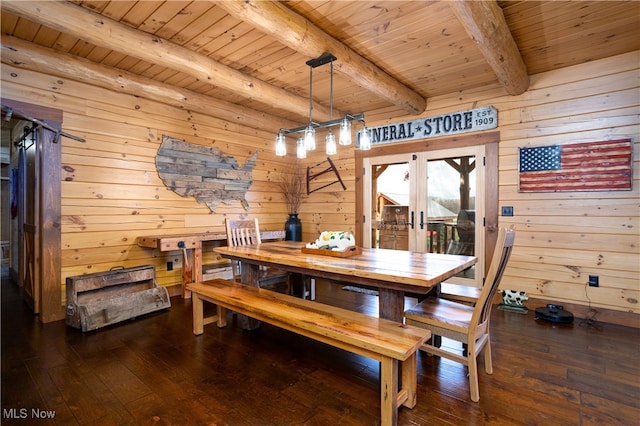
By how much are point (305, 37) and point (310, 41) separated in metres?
0.06

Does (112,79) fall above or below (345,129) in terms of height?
above

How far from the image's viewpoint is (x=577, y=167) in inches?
128

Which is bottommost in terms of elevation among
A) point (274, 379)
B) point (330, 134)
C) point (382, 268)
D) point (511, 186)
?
point (274, 379)

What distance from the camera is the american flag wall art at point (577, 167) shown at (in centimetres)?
306

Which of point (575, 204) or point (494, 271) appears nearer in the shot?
point (494, 271)

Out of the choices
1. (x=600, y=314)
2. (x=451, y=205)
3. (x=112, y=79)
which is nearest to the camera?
(x=600, y=314)

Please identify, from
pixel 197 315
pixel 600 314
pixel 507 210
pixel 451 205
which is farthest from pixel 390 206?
pixel 197 315

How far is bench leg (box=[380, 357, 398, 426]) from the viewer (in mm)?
1594

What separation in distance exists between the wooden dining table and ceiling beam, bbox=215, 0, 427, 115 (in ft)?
5.55

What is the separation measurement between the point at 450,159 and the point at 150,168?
12.5 ft

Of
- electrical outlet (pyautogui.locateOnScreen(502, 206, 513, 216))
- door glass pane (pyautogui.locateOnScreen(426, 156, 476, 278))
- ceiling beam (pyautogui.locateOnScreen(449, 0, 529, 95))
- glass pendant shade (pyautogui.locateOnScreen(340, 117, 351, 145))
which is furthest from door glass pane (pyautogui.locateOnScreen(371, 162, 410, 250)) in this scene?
glass pendant shade (pyautogui.locateOnScreen(340, 117, 351, 145))

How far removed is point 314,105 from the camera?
14.4ft

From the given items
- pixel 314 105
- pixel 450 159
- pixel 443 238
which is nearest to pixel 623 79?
pixel 450 159

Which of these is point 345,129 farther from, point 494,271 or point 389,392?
point 389,392
